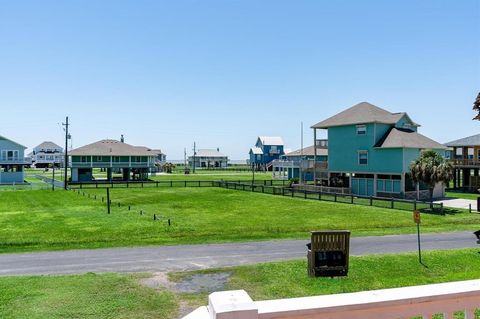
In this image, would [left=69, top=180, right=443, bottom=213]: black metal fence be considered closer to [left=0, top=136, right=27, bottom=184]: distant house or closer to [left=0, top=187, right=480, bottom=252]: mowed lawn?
[left=0, top=187, right=480, bottom=252]: mowed lawn

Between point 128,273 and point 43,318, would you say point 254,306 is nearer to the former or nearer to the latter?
point 43,318

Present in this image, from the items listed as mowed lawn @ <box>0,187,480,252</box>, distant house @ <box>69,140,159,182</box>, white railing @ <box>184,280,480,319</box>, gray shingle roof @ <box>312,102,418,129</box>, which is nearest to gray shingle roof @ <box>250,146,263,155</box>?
distant house @ <box>69,140,159,182</box>

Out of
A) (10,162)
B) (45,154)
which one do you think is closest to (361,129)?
(10,162)

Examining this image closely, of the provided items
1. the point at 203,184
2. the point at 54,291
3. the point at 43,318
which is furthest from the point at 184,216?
the point at 203,184

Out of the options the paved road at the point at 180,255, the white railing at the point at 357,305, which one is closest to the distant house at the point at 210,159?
the paved road at the point at 180,255

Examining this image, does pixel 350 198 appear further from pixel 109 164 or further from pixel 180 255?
pixel 109 164

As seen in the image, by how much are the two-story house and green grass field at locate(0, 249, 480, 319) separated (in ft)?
94.7

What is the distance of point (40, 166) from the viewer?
6073 inches

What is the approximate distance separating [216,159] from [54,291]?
150 meters

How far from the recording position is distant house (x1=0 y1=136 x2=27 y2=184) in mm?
68875

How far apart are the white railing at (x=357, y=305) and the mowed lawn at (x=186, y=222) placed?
54.6 feet

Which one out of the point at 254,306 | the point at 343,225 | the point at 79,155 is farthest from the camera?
the point at 79,155

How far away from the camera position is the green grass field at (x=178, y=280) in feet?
31.6

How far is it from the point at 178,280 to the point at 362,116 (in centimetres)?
3869
